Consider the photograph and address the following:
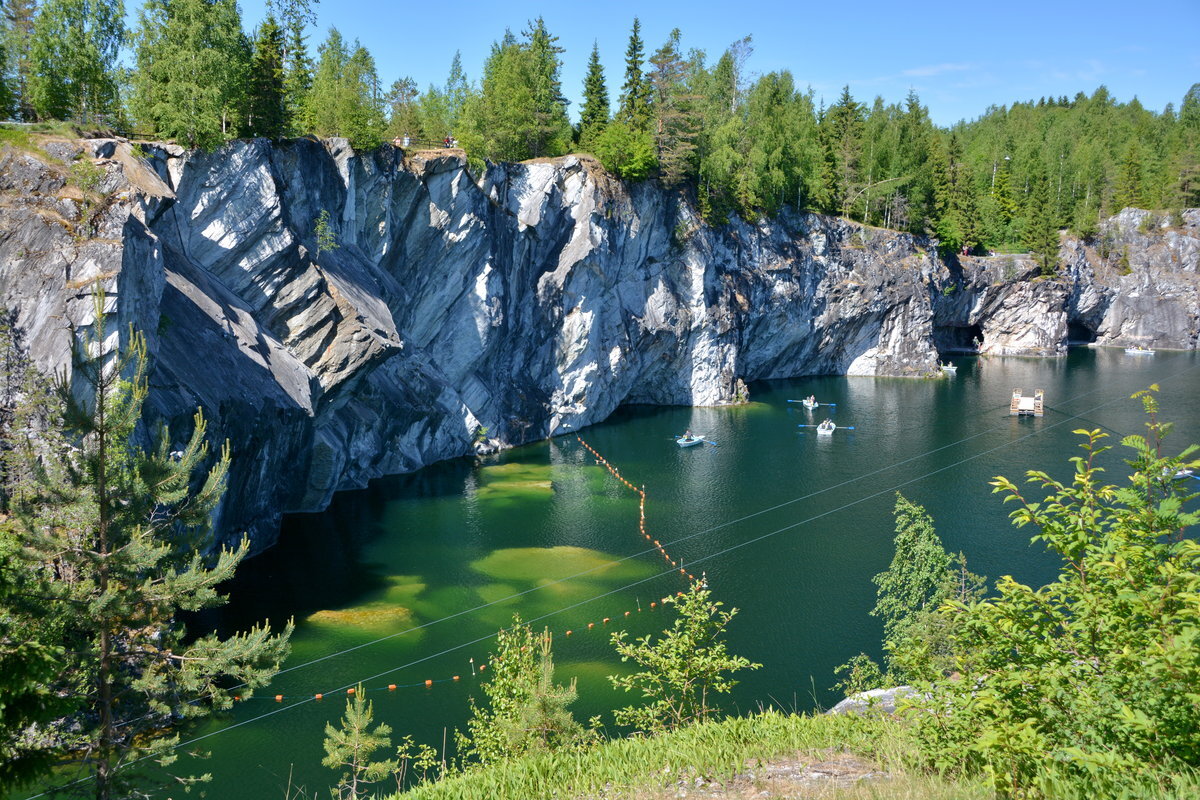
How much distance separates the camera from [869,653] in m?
27.1

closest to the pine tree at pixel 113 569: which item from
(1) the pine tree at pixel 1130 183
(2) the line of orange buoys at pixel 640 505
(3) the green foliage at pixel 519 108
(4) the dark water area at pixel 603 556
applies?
(4) the dark water area at pixel 603 556

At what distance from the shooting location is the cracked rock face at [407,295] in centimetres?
2631

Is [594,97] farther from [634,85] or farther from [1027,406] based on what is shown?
[1027,406]

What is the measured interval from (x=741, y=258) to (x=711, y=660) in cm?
6502

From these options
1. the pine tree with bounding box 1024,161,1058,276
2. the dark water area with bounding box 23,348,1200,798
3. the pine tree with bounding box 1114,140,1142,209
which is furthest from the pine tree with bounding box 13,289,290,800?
the pine tree with bounding box 1114,140,1142,209

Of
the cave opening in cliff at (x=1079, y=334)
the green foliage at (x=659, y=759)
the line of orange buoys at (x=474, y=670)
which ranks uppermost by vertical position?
the cave opening in cliff at (x=1079, y=334)

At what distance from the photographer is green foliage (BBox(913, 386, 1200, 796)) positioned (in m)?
6.77

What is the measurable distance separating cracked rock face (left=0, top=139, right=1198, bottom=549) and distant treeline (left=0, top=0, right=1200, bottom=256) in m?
2.77

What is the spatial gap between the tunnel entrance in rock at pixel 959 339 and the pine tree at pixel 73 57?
310ft

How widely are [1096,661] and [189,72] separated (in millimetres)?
39839

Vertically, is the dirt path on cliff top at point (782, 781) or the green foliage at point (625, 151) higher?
the green foliage at point (625, 151)

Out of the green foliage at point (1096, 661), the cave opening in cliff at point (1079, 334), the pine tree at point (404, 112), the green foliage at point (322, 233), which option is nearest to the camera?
the green foliage at point (1096, 661)

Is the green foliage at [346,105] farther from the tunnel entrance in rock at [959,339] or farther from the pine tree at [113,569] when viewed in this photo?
the tunnel entrance in rock at [959,339]

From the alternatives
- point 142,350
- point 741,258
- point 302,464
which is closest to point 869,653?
point 142,350
